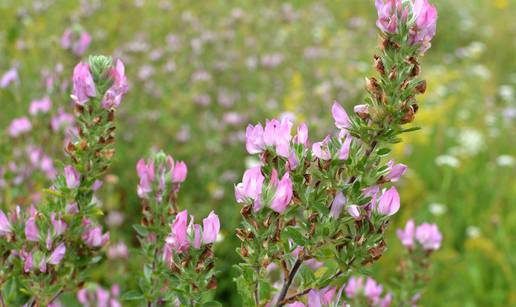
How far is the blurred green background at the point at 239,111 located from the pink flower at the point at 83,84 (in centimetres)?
111

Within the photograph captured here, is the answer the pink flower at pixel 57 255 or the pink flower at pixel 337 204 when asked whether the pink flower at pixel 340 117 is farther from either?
the pink flower at pixel 57 255

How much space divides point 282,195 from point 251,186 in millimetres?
72

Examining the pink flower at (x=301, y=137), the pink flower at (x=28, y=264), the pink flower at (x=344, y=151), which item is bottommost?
the pink flower at (x=28, y=264)

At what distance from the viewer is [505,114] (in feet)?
18.5

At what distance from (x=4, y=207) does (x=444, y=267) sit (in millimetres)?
2466

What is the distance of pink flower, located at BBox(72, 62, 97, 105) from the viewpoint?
118 cm

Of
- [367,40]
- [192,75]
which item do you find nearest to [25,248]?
[192,75]

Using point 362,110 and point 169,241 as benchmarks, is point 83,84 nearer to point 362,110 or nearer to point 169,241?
point 169,241

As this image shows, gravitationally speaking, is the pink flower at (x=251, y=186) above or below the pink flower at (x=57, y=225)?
above

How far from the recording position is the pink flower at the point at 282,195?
972 millimetres

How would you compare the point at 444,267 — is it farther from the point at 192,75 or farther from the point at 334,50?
the point at 334,50

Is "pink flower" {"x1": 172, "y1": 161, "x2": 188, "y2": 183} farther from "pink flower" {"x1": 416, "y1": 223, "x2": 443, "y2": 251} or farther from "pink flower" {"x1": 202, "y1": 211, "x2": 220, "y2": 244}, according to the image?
"pink flower" {"x1": 416, "y1": 223, "x2": 443, "y2": 251}

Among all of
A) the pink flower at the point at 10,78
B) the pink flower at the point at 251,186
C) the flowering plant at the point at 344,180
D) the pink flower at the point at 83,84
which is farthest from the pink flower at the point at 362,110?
the pink flower at the point at 10,78

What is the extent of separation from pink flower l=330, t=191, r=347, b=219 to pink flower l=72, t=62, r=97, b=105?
21.7 inches
